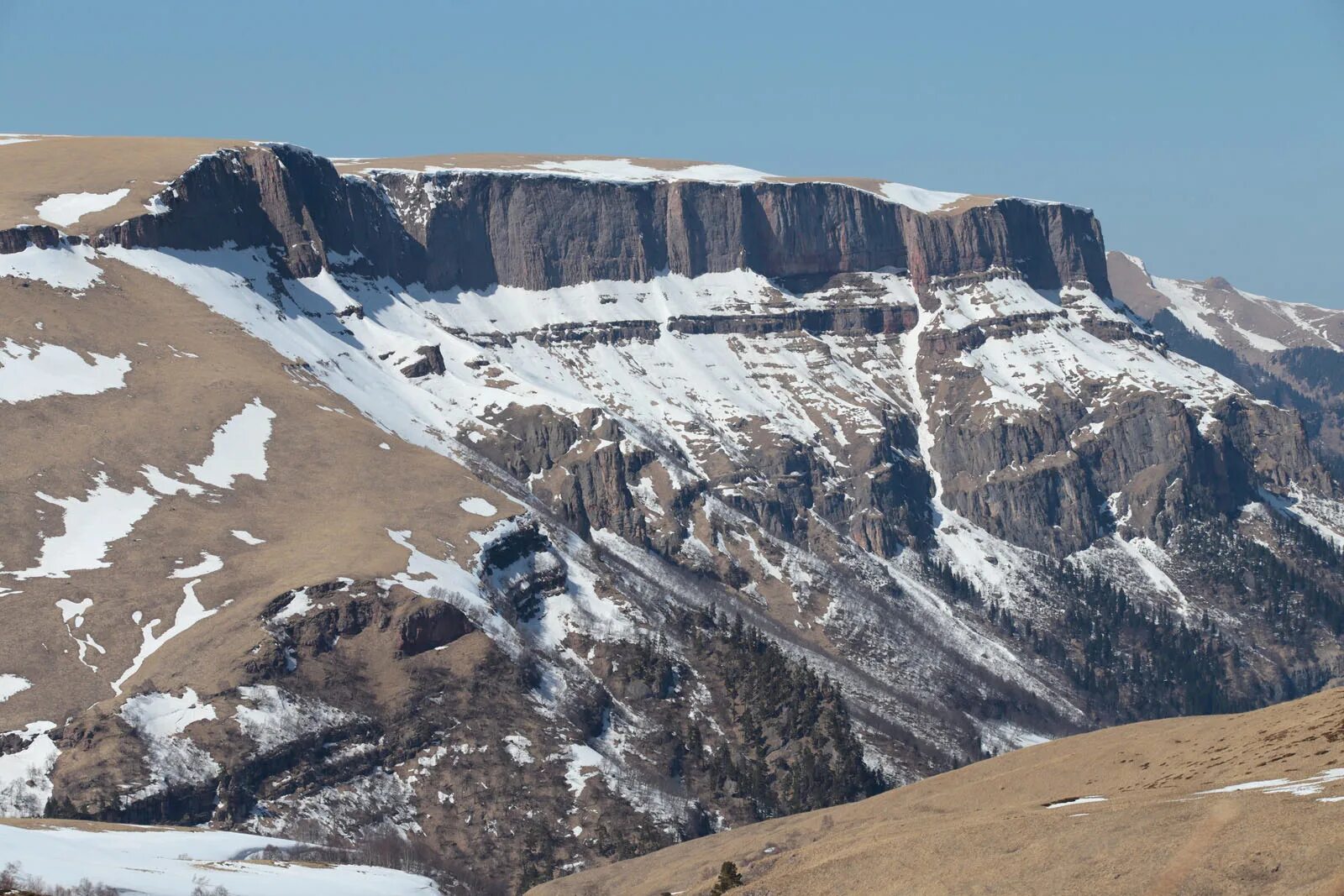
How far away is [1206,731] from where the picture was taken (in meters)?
122

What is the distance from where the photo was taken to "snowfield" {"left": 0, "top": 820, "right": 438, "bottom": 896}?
428 feet

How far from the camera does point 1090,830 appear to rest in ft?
279

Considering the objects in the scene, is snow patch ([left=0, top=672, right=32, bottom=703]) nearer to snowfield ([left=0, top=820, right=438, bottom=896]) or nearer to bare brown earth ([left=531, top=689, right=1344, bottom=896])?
snowfield ([left=0, top=820, right=438, bottom=896])

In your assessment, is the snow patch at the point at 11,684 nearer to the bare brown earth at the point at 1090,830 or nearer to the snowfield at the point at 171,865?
the snowfield at the point at 171,865

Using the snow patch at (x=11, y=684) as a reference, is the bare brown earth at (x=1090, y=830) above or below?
below

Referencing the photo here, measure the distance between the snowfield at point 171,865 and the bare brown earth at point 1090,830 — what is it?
70.1ft

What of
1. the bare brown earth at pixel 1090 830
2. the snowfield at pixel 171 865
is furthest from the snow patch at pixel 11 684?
the bare brown earth at pixel 1090 830


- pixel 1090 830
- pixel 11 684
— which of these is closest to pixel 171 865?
pixel 11 684

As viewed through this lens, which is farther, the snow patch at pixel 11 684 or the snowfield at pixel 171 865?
the snow patch at pixel 11 684

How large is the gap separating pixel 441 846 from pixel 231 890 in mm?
57003

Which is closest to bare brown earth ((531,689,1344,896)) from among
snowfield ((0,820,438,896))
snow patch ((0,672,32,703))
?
snowfield ((0,820,438,896))

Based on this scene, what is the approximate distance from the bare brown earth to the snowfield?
70.1ft

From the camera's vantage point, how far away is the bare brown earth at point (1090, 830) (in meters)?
75.8

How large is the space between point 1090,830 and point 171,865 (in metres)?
85.0
